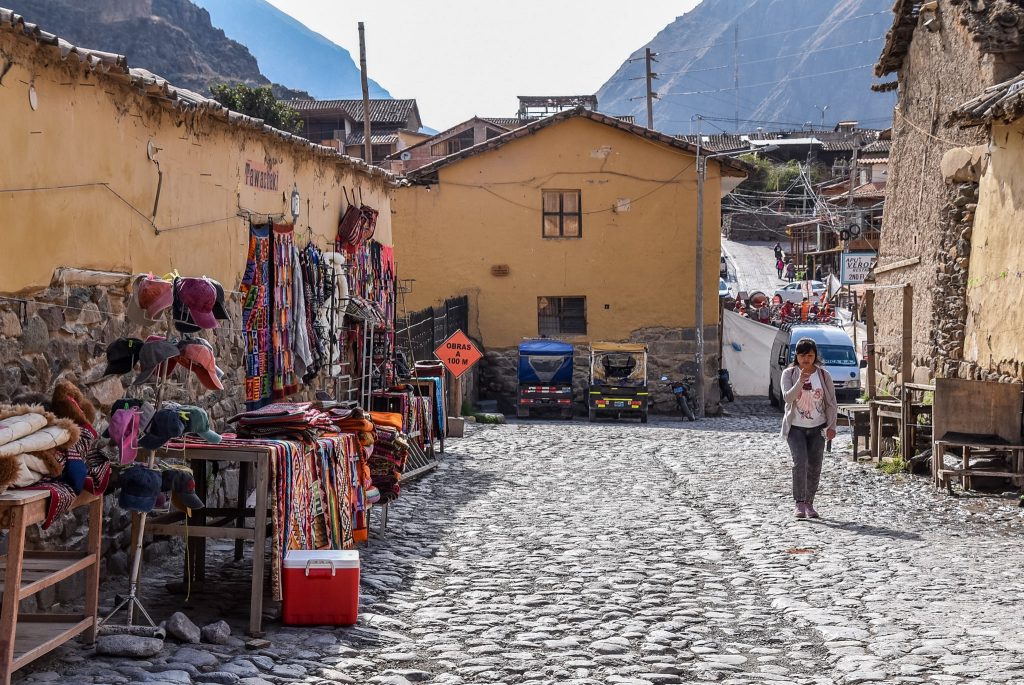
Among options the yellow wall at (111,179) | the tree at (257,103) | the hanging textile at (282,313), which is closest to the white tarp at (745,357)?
the tree at (257,103)

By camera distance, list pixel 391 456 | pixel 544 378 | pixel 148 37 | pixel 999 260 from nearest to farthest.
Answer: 1. pixel 391 456
2. pixel 999 260
3. pixel 544 378
4. pixel 148 37

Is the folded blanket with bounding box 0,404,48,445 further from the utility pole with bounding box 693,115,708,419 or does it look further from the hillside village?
the utility pole with bounding box 693,115,708,419

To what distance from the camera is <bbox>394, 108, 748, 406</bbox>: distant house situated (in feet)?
97.0

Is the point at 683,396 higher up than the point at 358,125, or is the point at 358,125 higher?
the point at 358,125

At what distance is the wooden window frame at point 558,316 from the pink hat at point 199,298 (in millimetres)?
23076

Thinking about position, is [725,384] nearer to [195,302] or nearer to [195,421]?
[195,302]

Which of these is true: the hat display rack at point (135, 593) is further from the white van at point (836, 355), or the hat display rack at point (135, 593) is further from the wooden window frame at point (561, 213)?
the wooden window frame at point (561, 213)

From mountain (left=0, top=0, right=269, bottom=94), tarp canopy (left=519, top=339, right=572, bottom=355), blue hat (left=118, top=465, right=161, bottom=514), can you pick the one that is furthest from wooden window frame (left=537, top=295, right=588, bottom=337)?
mountain (left=0, top=0, right=269, bottom=94)

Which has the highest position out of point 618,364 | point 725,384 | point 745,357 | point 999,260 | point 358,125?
point 358,125

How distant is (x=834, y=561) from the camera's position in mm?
9227

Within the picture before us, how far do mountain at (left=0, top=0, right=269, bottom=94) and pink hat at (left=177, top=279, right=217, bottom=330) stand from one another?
71125 mm

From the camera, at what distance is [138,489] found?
6156 mm

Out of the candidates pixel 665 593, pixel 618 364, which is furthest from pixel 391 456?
pixel 618 364

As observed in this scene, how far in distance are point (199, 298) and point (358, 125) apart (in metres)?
60.6
